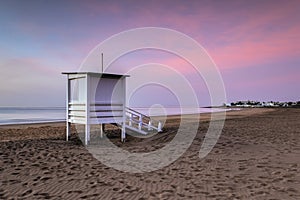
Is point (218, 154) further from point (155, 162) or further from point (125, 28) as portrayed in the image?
point (125, 28)

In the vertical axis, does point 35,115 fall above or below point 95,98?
below

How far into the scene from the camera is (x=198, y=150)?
33.1ft

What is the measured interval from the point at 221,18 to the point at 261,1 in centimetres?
269

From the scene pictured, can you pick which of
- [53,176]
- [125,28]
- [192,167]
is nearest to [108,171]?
[53,176]

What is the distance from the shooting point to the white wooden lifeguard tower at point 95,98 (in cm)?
1222

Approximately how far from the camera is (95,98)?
12594mm

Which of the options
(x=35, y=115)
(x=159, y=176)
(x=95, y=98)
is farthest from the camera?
(x=35, y=115)

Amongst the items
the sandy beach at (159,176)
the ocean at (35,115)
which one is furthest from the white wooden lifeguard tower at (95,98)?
the ocean at (35,115)

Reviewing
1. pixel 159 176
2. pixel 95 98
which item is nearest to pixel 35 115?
pixel 95 98

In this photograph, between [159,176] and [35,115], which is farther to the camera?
[35,115]

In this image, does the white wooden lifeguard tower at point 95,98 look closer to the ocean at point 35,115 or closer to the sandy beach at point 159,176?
the sandy beach at point 159,176

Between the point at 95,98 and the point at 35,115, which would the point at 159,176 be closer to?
the point at 95,98

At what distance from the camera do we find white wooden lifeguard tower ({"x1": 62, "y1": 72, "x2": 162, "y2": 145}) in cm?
1222

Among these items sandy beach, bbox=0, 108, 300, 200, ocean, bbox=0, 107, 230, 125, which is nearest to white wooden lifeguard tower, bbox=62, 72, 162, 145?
sandy beach, bbox=0, 108, 300, 200
